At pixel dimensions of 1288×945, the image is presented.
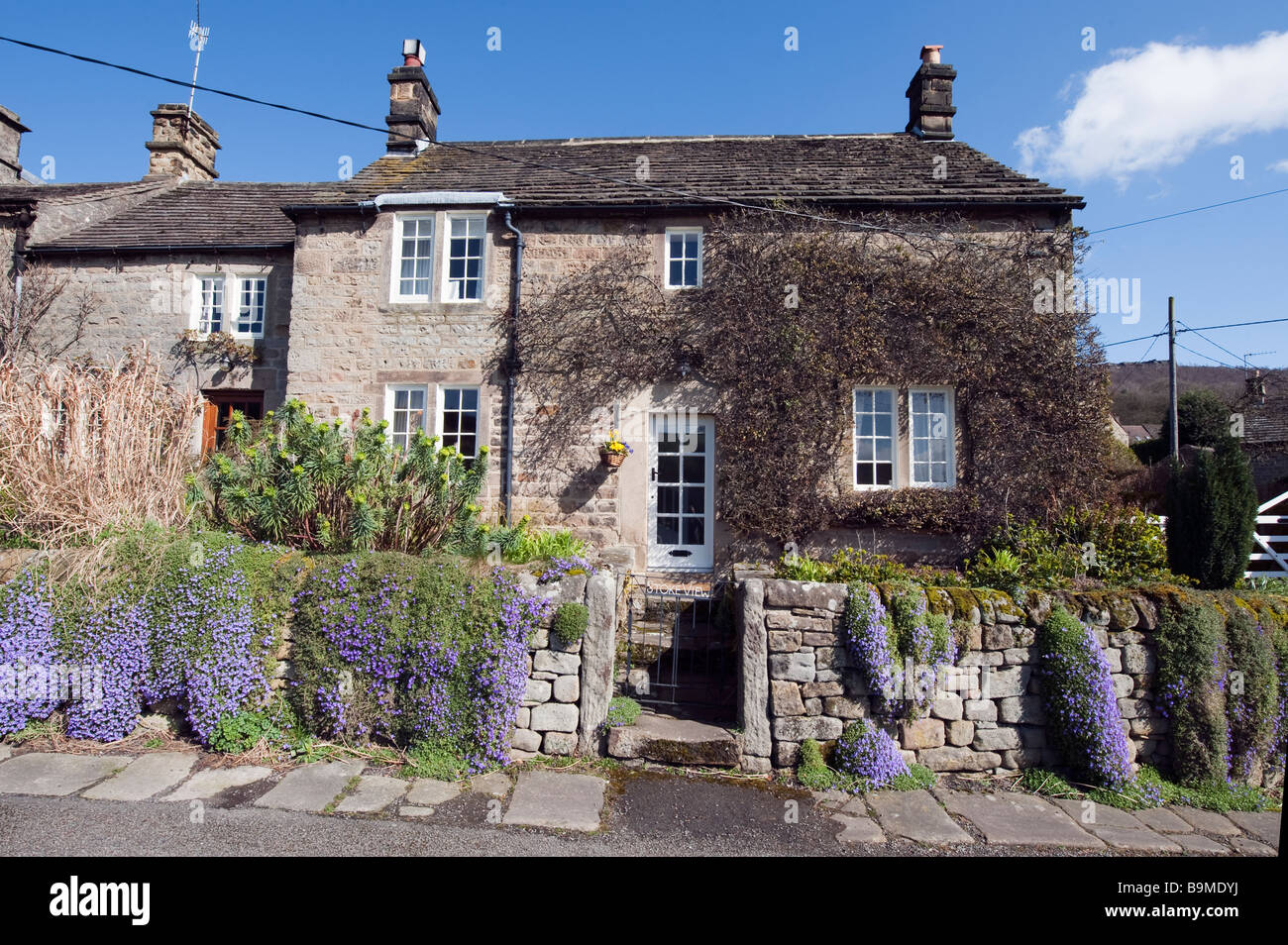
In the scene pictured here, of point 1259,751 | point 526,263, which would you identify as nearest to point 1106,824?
point 1259,751

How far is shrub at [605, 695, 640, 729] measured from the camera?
547 cm

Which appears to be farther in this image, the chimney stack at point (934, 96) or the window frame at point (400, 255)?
the chimney stack at point (934, 96)

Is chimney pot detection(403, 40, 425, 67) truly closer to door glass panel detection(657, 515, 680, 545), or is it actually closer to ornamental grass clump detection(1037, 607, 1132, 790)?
door glass panel detection(657, 515, 680, 545)

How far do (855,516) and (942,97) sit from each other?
329 inches

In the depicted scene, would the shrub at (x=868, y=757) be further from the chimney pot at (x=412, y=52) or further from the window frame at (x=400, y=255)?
the chimney pot at (x=412, y=52)

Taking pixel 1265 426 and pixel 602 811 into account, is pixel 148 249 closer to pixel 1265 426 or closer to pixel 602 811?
pixel 602 811

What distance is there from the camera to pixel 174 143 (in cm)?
1473

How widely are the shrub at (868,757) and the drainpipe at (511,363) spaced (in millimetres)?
6186

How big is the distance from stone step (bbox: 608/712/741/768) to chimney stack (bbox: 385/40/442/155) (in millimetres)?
11579

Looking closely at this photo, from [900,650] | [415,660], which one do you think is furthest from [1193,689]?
[415,660]

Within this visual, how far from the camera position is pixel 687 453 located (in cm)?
1001

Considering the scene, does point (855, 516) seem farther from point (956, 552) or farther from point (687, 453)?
point (687, 453)

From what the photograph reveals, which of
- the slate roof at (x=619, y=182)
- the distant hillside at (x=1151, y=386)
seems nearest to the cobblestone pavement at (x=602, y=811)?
the slate roof at (x=619, y=182)

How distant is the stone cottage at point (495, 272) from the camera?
9.93 meters
